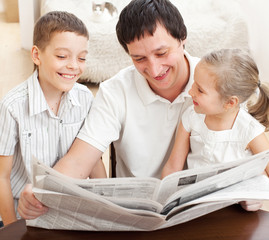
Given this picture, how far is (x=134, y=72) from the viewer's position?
141cm

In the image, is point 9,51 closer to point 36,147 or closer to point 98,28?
point 98,28

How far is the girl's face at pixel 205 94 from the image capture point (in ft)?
3.97

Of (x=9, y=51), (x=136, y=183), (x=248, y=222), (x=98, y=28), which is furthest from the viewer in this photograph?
(x=9, y=51)

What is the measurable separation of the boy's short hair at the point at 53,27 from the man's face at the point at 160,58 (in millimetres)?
174

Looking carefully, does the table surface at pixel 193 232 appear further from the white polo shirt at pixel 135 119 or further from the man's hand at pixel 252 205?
the white polo shirt at pixel 135 119

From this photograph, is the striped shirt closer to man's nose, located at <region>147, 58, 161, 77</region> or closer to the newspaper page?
man's nose, located at <region>147, 58, 161, 77</region>

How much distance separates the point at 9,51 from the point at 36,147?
2.99 metres

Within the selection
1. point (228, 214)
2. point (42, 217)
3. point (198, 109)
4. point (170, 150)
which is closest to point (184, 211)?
point (228, 214)

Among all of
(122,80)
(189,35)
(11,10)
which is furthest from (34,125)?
(11,10)

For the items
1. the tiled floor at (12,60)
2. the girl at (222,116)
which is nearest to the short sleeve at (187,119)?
the girl at (222,116)

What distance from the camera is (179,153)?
132 cm

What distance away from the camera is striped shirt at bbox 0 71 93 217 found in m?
1.24

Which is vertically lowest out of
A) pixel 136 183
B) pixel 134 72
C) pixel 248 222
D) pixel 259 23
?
pixel 248 222

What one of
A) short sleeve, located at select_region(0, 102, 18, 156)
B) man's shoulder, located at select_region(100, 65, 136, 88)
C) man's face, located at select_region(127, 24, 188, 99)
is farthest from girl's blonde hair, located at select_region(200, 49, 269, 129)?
short sleeve, located at select_region(0, 102, 18, 156)
